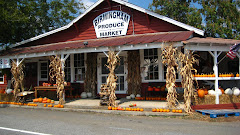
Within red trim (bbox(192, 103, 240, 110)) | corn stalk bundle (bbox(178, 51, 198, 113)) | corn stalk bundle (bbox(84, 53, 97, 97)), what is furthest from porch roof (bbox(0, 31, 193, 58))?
red trim (bbox(192, 103, 240, 110))

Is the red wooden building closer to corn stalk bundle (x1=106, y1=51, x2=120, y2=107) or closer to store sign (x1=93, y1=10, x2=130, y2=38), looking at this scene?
store sign (x1=93, y1=10, x2=130, y2=38)

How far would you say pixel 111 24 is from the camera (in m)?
13.4

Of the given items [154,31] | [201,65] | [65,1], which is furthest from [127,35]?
[65,1]

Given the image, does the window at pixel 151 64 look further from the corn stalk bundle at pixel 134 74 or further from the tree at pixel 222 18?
the tree at pixel 222 18

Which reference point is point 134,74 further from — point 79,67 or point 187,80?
point 187,80

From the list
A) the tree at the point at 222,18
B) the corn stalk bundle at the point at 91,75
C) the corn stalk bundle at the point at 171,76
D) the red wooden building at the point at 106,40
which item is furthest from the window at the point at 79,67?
the tree at the point at 222,18

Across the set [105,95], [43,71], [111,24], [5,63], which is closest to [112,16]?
[111,24]

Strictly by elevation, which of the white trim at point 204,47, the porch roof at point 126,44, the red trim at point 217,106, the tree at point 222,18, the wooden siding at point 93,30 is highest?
the tree at point 222,18

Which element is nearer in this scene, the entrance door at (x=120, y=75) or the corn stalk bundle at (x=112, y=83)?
the corn stalk bundle at (x=112, y=83)

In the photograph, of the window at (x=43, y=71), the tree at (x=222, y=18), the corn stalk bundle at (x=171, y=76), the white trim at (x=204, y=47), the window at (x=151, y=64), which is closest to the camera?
the corn stalk bundle at (x=171, y=76)

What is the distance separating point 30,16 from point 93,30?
1068 cm

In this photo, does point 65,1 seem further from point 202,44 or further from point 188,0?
point 202,44

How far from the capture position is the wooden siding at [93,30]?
12469mm

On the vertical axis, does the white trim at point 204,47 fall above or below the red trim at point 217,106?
above
